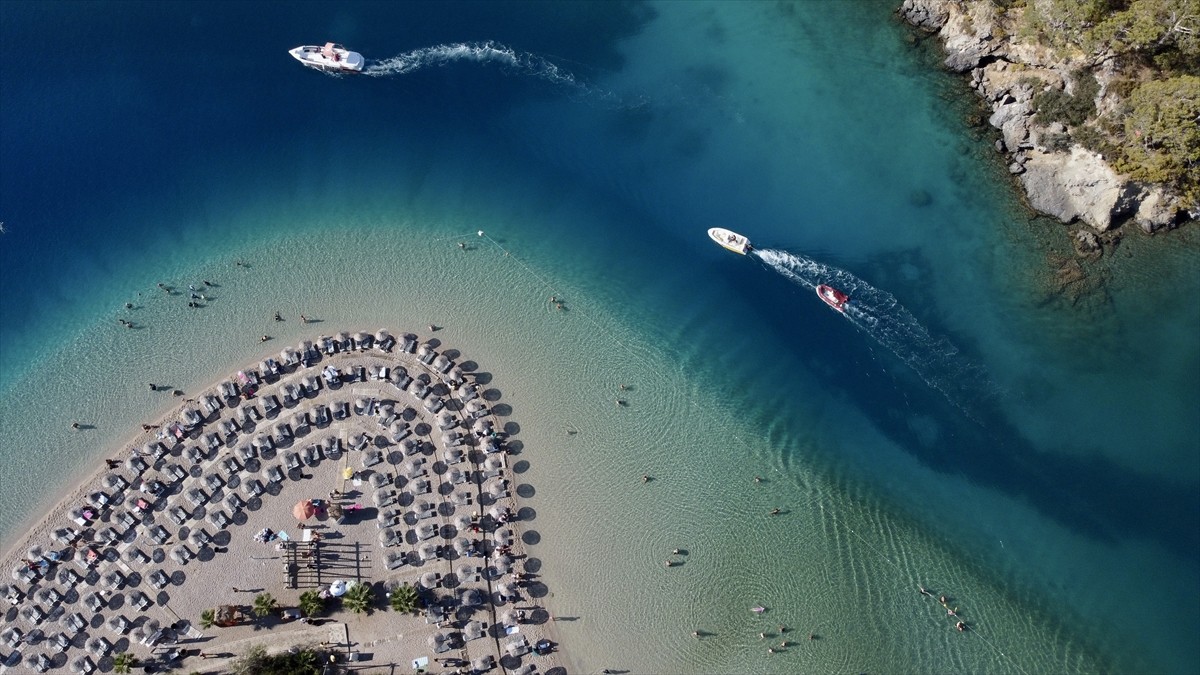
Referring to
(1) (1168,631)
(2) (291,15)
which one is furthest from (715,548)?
(2) (291,15)

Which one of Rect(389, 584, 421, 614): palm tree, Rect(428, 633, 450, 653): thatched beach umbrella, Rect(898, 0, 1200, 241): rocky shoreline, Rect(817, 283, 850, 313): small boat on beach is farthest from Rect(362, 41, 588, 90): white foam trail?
Rect(428, 633, 450, 653): thatched beach umbrella

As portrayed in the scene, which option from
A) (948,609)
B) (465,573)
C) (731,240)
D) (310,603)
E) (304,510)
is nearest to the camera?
(310,603)

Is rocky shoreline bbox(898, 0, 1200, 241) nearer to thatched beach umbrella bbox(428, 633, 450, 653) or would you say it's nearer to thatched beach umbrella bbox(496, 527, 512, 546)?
thatched beach umbrella bbox(496, 527, 512, 546)

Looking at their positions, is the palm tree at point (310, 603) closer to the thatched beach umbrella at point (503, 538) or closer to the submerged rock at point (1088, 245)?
the thatched beach umbrella at point (503, 538)

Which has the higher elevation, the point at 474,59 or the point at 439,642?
the point at 474,59

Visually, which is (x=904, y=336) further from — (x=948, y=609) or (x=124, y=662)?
(x=124, y=662)

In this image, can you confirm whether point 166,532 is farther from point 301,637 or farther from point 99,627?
point 301,637

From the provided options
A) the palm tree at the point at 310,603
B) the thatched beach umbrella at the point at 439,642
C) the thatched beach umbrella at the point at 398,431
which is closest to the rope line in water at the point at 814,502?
A: the thatched beach umbrella at the point at 398,431

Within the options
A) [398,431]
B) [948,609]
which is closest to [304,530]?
[398,431]
